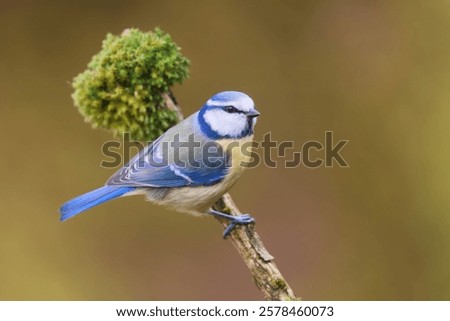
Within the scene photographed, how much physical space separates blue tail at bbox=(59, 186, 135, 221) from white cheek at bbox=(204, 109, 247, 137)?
31 cm

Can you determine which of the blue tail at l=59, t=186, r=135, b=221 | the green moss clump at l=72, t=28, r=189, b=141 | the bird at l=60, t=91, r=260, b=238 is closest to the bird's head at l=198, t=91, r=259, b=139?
the bird at l=60, t=91, r=260, b=238

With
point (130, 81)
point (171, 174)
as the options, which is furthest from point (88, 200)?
point (130, 81)

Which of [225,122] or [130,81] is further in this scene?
[130,81]

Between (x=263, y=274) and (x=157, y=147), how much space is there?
46cm

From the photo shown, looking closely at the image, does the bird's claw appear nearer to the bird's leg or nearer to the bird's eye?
the bird's leg

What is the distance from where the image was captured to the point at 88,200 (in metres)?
1.67

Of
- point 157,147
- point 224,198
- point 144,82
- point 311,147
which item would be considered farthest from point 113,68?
point 311,147

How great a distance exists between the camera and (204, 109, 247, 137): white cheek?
1.66 m

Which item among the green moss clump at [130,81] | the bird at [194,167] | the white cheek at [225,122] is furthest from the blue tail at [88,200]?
the white cheek at [225,122]

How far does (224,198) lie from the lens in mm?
1810

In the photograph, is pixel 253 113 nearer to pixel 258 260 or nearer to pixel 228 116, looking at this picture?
pixel 228 116

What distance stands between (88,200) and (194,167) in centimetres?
30

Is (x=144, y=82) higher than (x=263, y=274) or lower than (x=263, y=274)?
higher

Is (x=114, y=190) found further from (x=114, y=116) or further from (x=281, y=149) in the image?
(x=281, y=149)
